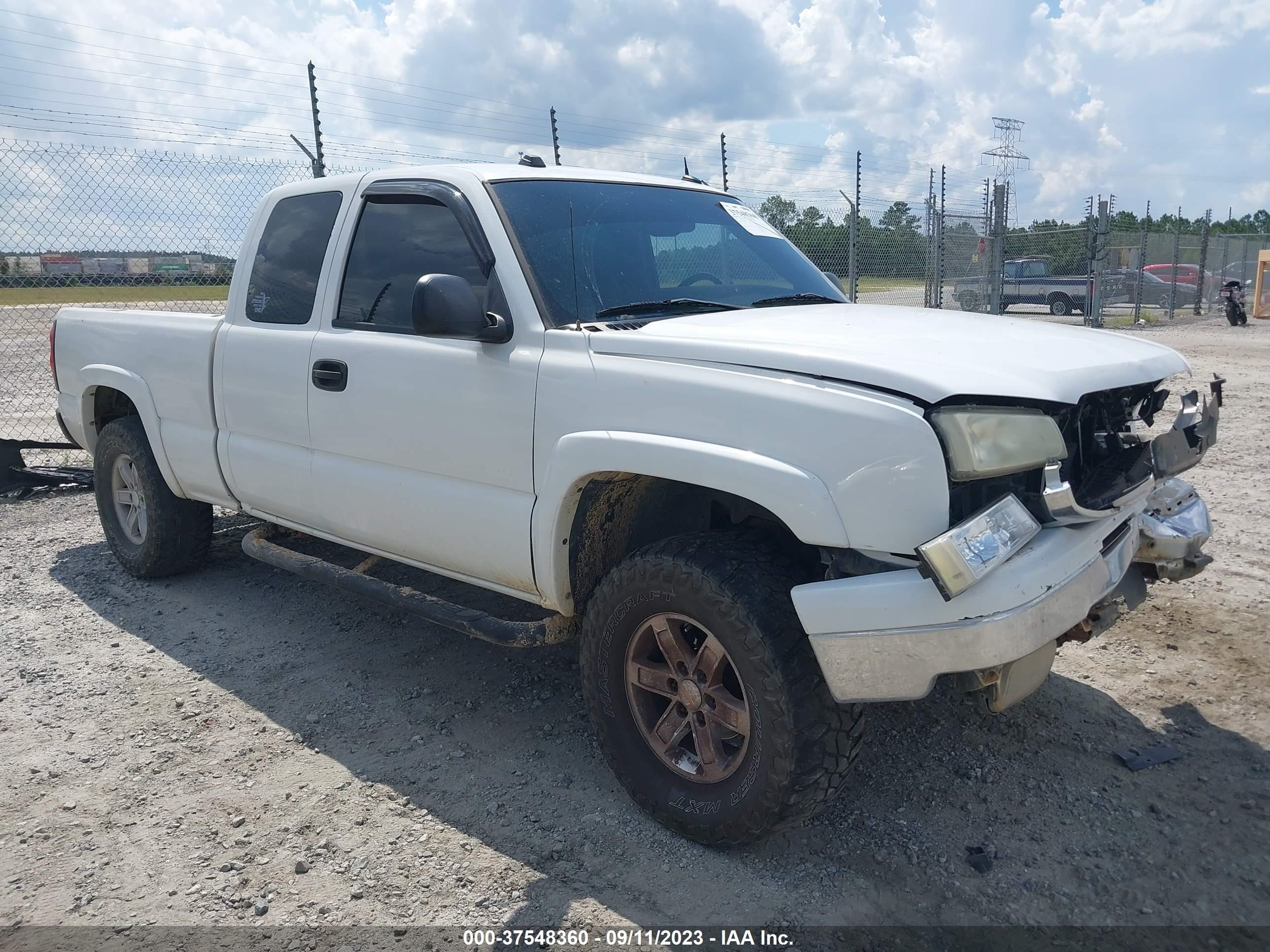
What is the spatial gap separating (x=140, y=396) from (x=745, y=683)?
12.5 feet

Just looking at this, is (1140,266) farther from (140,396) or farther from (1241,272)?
(140,396)

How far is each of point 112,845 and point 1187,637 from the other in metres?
4.27

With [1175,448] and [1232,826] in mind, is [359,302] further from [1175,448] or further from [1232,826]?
[1232,826]

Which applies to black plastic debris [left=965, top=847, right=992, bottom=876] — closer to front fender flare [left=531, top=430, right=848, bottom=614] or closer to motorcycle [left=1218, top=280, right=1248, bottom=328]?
front fender flare [left=531, top=430, right=848, bottom=614]

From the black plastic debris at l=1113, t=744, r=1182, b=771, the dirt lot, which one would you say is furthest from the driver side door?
the black plastic debris at l=1113, t=744, r=1182, b=771

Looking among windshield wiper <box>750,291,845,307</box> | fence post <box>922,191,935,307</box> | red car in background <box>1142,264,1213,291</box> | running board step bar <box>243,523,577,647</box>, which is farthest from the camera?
red car in background <box>1142,264,1213,291</box>

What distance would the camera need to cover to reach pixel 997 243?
1886 centimetres

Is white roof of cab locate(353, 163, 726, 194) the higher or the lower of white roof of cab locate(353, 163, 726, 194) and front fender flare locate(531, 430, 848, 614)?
the higher

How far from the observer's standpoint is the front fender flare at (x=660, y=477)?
2541 millimetres

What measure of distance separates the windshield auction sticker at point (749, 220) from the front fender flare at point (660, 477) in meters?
1.69

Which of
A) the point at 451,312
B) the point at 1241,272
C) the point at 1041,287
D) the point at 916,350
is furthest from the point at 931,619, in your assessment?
the point at 1241,272

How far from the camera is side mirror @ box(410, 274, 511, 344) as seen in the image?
3.18m

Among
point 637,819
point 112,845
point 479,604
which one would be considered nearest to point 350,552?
point 479,604

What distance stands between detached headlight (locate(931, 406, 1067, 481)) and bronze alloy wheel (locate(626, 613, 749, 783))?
86 centimetres
